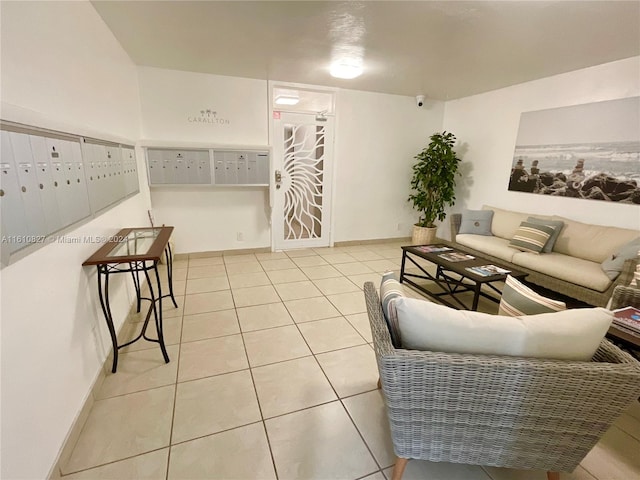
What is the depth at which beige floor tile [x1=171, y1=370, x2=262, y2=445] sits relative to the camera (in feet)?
4.93

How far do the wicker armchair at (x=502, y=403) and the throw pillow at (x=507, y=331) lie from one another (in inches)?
1.8

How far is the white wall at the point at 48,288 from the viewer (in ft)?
3.38

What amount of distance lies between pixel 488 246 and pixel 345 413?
2609mm

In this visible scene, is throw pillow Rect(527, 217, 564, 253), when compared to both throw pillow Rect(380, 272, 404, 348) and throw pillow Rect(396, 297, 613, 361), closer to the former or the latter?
throw pillow Rect(396, 297, 613, 361)

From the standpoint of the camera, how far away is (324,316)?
8.56ft

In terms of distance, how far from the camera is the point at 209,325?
7.93 ft

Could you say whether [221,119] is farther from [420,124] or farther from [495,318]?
[495,318]

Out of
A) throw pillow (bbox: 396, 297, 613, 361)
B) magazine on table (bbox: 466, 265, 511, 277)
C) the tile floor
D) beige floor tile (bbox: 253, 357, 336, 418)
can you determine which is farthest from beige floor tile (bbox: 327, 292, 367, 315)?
throw pillow (bbox: 396, 297, 613, 361)

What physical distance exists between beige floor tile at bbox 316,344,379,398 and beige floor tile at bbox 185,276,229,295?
1537mm

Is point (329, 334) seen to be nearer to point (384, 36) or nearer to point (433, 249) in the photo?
point (433, 249)

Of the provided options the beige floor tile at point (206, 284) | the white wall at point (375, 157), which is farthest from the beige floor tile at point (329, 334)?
the white wall at point (375, 157)

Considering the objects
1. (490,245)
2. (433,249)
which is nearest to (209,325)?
(433,249)

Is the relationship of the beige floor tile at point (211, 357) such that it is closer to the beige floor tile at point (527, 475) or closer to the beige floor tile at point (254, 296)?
the beige floor tile at point (254, 296)

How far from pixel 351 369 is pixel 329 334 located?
1.39ft
